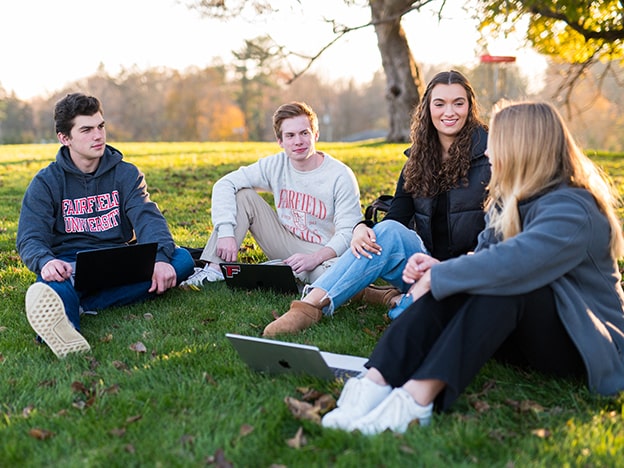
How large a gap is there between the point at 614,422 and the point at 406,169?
2171mm

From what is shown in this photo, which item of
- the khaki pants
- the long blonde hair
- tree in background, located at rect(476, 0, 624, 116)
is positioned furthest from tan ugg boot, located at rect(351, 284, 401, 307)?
tree in background, located at rect(476, 0, 624, 116)

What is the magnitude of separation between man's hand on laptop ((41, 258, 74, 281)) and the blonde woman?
2.14 meters

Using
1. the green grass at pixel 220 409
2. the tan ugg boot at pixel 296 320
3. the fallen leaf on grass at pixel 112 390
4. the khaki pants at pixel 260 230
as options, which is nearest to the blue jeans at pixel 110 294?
the green grass at pixel 220 409

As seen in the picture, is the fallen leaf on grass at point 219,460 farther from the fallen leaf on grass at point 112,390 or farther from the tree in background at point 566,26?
the tree in background at point 566,26

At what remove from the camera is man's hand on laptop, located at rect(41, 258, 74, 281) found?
418 cm

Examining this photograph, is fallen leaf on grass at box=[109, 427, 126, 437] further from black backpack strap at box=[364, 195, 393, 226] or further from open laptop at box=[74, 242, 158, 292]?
black backpack strap at box=[364, 195, 393, 226]

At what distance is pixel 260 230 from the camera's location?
5.55m

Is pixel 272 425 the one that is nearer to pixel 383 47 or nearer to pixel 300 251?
pixel 300 251

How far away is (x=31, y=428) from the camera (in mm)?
2982

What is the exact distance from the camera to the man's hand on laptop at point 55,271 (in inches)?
165

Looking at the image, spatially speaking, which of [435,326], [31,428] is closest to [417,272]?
[435,326]

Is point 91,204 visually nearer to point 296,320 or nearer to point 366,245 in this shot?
point 296,320

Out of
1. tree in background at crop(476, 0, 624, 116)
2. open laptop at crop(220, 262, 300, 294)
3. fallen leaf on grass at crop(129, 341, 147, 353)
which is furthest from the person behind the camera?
tree in background at crop(476, 0, 624, 116)

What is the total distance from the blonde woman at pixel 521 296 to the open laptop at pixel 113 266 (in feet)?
6.80
